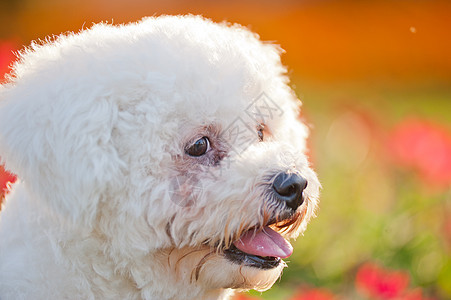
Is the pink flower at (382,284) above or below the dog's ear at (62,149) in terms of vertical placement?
below

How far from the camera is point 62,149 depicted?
1603 millimetres

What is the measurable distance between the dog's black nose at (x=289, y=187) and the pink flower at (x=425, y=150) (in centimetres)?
187

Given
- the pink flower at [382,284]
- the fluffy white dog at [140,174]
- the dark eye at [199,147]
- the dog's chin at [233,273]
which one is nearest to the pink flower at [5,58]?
the fluffy white dog at [140,174]

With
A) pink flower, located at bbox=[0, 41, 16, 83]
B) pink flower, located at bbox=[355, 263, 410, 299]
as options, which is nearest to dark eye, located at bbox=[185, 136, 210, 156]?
pink flower, located at bbox=[355, 263, 410, 299]

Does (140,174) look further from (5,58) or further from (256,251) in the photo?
(5,58)

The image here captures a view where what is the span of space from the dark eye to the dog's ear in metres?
0.25

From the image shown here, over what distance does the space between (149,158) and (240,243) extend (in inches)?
15.5

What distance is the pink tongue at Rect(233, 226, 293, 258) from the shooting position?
1.79 meters

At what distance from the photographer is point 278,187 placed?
1.73 metres

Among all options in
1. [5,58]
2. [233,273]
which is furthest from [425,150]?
[5,58]

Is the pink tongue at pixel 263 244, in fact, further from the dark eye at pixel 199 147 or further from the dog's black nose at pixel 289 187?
the dark eye at pixel 199 147

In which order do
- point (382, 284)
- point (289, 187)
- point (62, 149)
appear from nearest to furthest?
point (62, 149)
point (289, 187)
point (382, 284)

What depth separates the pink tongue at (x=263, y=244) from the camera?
1792 millimetres

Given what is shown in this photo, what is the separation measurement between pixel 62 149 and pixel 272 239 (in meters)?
0.72
